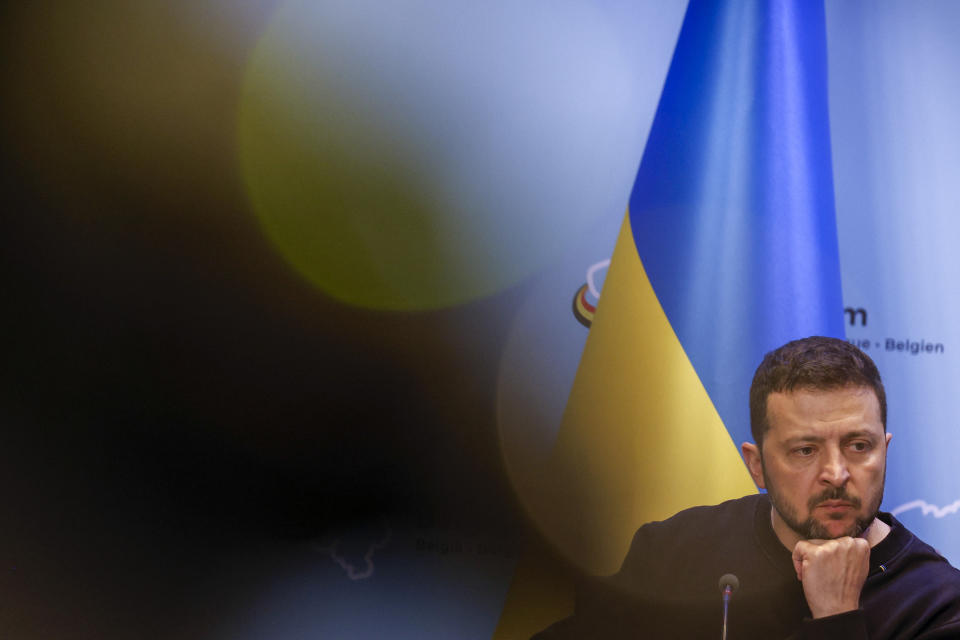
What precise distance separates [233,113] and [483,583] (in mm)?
1021

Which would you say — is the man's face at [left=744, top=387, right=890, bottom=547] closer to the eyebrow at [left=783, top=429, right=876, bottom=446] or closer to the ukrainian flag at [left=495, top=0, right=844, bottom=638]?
the eyebrow at [left=783, top=429, right=876, bottom=446]

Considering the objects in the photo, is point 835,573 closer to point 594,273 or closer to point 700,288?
point 700,288

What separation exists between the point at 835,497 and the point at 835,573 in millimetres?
119

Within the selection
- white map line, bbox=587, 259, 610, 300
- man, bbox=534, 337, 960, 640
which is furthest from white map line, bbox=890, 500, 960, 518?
white map line, bbox=587, 259, 610, 300

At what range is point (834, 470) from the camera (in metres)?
1.18

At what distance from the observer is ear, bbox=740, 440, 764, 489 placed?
1.29 metres

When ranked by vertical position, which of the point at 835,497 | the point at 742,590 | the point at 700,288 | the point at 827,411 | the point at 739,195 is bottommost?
the point at 742,590

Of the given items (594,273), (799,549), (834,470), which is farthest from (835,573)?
(594,273)

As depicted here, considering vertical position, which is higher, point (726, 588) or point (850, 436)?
point (850, 436)

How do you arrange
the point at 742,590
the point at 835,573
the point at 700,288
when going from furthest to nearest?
the point at 700,288 < the point at 742,590 < the point at 835,573

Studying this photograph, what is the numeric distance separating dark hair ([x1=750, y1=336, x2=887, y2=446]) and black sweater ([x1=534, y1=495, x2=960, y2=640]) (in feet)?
0.56

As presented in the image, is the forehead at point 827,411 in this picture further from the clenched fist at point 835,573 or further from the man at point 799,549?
the clenched fist at point 835,573

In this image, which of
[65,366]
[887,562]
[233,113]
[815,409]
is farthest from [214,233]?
[887,562]

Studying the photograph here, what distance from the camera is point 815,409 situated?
1196 mm
